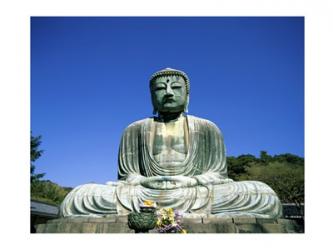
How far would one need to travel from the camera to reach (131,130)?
10.9m

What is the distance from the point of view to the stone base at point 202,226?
25.5 ft

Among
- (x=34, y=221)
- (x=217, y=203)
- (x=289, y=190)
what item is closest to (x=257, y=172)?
(x=289, y=190)

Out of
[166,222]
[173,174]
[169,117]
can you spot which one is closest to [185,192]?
[173,174]

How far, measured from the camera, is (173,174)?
9914 millimetres

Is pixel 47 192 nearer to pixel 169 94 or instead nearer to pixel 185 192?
pixel 169 94

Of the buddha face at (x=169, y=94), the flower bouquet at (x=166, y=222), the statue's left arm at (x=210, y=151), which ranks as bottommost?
the flower bouquet at (x=166, y=222)

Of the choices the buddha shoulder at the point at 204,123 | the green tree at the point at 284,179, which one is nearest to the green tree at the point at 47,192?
the green tree at the point at 284,179

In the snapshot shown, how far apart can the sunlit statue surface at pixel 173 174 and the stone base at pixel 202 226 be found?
0.40m

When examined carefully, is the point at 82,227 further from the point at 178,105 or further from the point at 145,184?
the point at 178,105

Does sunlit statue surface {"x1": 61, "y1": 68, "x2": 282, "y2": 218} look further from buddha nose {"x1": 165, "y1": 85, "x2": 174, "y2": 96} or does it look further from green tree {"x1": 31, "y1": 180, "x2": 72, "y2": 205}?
green tree {"x1": 31, "y1": 180, "x2": 72, "y2": 205}

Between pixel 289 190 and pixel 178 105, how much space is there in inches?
666

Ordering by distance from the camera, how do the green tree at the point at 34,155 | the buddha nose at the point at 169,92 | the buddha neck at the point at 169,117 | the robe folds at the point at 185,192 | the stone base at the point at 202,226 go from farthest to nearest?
1. the green tree at the point at 34,155
2. the buddha neck at the point at 169,117
3. the buddha nose at the point at 169,92
4. the robe folds at the point at 185,192
5. the stone base at the point at 202,226

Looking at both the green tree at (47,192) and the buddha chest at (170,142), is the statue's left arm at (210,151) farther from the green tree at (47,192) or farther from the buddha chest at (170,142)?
the green tree at (47,192)

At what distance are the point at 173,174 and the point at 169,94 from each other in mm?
1965
